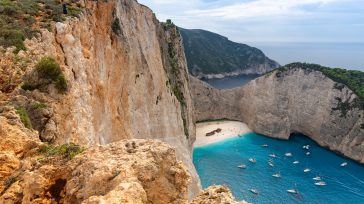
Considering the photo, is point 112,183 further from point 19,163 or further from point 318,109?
point 318,109

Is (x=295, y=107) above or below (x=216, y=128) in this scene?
above

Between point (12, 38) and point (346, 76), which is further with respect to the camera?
point (346, 76)

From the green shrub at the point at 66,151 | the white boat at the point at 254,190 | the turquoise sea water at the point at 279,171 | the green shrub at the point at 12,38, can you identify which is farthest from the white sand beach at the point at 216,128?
the green shrub at the point at 66,151

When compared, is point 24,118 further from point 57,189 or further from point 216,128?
point 216,128

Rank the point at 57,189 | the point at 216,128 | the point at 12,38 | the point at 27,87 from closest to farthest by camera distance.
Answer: the point at 57,189 < the point at 27,87 < the point at 12,38 < the point at 216,128

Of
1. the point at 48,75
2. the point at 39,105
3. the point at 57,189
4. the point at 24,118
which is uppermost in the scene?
the point at 48,75

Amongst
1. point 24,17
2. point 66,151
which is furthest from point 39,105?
point 24,17

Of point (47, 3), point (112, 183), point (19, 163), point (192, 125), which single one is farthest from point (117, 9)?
point (192, 125)

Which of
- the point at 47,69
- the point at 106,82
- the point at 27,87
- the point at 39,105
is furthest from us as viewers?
the point at 106,82
